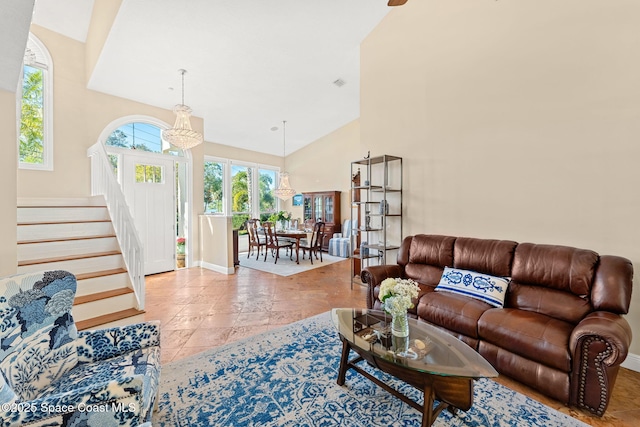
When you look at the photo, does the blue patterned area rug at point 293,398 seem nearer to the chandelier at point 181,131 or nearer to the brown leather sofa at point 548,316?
the brown leather sofa at point 548,316

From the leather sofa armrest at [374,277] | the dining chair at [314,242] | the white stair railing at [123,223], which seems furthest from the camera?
the dining chair at [314,242]

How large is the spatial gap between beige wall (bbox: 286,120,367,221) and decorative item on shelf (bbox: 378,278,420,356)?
19.5 feet

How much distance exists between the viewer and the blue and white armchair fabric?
7.04 meters

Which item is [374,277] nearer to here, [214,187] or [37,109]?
[37,109]

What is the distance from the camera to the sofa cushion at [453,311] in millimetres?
2268

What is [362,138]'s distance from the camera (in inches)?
180

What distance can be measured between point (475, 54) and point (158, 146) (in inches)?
212

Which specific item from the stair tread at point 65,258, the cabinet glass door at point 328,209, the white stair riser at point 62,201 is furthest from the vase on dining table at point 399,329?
the cabinet glass door at point 328,209

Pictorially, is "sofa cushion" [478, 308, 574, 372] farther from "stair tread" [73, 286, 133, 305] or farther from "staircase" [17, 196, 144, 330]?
"stair tread" [73, 286, 133, 305]

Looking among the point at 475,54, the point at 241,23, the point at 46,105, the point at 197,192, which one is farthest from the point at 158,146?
the point at 475,54

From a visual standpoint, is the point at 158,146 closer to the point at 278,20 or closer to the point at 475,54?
the point at 278,20

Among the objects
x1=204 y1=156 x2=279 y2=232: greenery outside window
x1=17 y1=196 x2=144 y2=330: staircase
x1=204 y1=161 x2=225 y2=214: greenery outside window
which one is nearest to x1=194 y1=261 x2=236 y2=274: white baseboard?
x1=204 y1=156 x2=279 y2=232: greenery outside window

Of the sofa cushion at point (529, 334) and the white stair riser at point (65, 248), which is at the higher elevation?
the white stair riser at point (65, 248)

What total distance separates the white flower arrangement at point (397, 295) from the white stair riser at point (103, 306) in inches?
99.9
